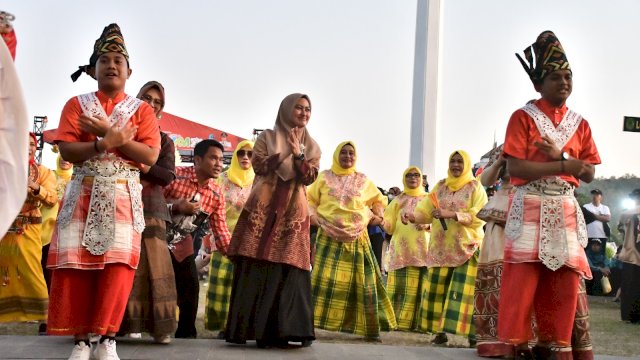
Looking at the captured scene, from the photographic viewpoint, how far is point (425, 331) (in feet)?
30.5

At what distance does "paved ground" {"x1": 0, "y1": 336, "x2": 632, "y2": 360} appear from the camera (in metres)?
5.82

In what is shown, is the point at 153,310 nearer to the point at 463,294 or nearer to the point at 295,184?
the point at 295,184

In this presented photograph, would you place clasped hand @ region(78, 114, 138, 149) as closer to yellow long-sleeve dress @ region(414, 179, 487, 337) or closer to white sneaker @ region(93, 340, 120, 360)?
white sneaker @ region(93, 340, 120, 360)

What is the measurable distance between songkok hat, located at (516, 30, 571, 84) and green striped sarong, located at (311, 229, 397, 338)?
11.5 feet

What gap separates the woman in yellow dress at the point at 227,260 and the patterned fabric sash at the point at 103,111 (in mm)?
2951

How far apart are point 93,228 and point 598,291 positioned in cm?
1330

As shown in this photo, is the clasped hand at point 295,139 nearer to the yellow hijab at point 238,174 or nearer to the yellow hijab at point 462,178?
the yellow hijab at point 462,178

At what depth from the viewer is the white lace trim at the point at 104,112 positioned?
4969mm

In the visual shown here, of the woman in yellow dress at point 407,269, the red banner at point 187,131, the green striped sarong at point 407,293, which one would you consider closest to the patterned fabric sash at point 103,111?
the woman in yellow dress at point 407,269

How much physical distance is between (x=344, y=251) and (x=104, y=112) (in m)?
4.12

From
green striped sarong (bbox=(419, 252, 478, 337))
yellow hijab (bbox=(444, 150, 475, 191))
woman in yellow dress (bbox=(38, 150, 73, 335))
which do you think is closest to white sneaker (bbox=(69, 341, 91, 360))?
woman in yellow dress (bbox=(38, 150, 73, 335))

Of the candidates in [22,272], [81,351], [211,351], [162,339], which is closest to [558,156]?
[211,351]

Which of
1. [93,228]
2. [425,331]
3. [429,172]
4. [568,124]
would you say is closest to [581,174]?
[568,124]

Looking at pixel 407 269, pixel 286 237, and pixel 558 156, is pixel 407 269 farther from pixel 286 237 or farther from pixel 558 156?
pixel 558 156
